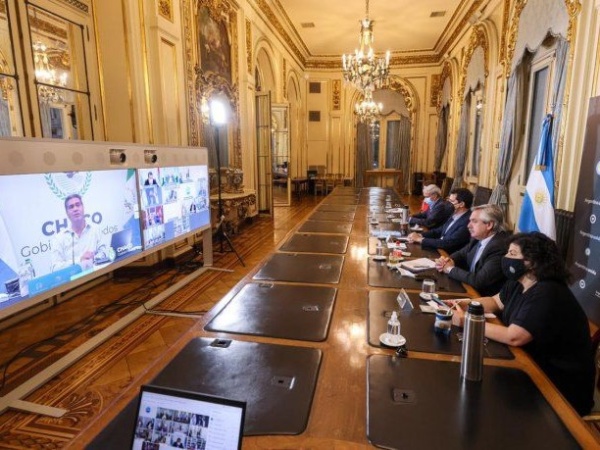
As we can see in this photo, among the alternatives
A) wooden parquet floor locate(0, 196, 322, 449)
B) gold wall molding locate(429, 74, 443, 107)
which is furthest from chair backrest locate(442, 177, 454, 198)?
wooden parquet floor locate(0, 196, 322, 449)

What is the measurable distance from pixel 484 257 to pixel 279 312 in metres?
1.33

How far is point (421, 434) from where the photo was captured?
3.02ft

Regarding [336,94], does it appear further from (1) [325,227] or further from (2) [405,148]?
(1) [325,227]

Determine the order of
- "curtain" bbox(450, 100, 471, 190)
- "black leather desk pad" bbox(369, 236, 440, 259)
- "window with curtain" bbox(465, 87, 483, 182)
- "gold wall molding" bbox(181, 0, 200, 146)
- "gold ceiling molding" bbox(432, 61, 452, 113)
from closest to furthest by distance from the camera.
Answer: "black leather desk pad" bbox(369, 236, 440, 259)
"gold wall molding" bbox(181, 0, 200, 146)
"window with curtain" bbox(465, 87, 483, 182)
"curtain" bbox(450, 100, 471, 190)
"gold ceiling molding" bbox(432, 61, 452, 113)

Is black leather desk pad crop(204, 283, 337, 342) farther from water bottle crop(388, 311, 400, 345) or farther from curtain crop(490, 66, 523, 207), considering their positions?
curtain crop(490, 66, 523, 207)

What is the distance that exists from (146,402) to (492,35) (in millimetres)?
7173

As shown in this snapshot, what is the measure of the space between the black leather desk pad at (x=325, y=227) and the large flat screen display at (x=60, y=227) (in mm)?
1518

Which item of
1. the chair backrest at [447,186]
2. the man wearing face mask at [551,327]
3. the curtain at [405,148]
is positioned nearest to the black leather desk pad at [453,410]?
the man wearing face mask at [551,327]

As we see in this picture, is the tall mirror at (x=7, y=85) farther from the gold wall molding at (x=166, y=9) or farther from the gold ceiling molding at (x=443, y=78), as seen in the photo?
the gold ceiling molding at (x=443, y=78)

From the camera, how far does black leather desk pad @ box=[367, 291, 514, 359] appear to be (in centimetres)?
133

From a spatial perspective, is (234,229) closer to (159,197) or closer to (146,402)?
(159,197)

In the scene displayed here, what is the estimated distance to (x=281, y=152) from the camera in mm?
10570

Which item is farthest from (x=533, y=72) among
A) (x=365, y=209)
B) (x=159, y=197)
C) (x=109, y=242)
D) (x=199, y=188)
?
(x=109, y=242)

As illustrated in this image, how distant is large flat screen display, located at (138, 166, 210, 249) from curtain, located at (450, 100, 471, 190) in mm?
5934
